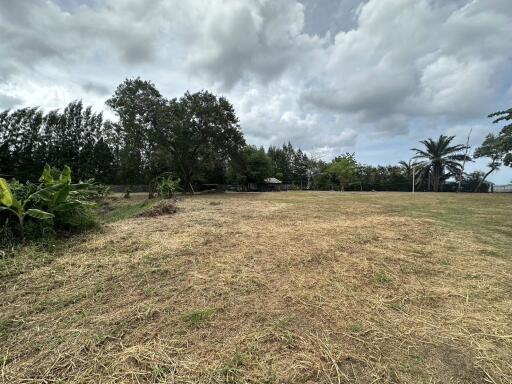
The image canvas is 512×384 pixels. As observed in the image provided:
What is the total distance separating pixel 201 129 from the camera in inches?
813

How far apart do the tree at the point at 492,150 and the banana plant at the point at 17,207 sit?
27.3 meters

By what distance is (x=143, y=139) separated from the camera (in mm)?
20562

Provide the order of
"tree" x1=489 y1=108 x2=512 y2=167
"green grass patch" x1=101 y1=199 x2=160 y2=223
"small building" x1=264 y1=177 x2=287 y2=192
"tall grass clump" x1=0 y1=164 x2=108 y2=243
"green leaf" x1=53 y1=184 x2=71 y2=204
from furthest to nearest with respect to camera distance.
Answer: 1. "small building" x1=264 y1=177 x2=287 y2=192
2. "tree" x1=489 y1=108 x2=512 y2=167
3. "green grass patch" x1=101 y1=199 x2=160 y2=223
4. "green leaf" x1=53 y1=184 x2=71 y2=204
5. "tall grass clump" x1=0 y1=164 x2=108 y2=243

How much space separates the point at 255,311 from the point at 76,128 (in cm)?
3809

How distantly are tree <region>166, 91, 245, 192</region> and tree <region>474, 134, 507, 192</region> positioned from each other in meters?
20.1

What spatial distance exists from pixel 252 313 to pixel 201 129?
19942 millimetres

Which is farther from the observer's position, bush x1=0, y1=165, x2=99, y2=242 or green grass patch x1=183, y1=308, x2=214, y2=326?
bush x1=0, y1=165, x2=99, y2=242

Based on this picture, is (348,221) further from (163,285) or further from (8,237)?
(8,237)

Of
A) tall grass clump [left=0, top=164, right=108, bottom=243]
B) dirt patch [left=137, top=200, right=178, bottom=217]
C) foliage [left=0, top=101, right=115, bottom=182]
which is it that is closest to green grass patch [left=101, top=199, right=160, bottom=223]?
dirt patch [left=137, top=200, right=178, bottom=217]

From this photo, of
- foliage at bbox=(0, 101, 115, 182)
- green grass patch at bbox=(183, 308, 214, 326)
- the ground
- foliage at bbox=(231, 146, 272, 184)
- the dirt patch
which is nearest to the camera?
the ground

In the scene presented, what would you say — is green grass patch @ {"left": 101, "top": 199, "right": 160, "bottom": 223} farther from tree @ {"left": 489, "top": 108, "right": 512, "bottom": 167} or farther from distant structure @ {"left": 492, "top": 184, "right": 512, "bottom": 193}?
distant structure @ {"left": 492, "top": 184, "right": 512, "bottom": 193}

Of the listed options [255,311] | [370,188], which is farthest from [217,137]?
[370,188]

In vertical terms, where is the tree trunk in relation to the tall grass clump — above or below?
above

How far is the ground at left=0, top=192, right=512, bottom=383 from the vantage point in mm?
1489
